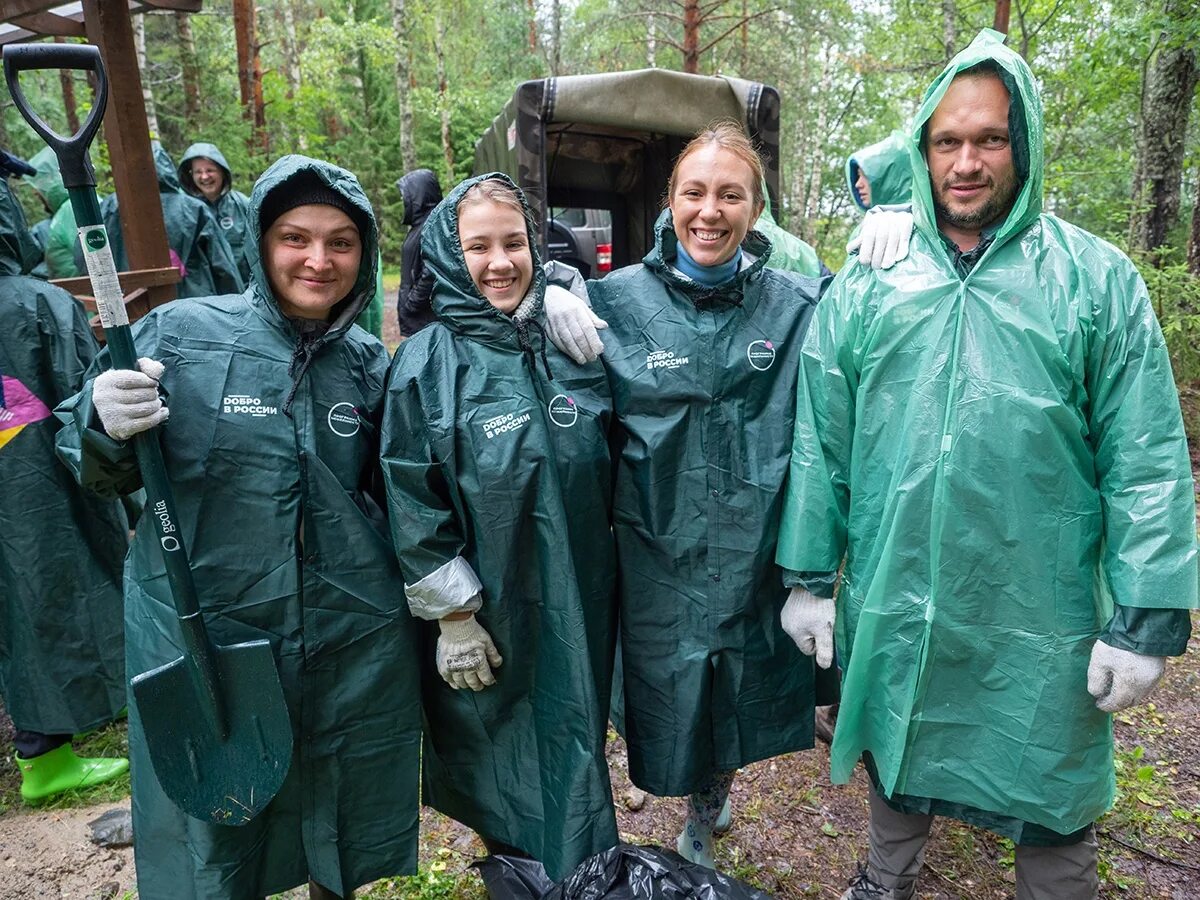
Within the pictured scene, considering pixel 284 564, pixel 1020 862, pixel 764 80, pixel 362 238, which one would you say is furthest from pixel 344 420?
pixel 764 80

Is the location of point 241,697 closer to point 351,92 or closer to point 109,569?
point 109,569

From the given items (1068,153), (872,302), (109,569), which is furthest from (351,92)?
(872,302)

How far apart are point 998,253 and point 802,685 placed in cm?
127

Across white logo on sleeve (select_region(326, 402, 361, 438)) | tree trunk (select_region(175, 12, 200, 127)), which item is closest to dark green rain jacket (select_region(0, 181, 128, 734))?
white logo on sleeve (select_region(326, 402, 361, 438))

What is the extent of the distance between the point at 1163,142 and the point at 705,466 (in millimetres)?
7204

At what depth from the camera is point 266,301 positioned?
1.81 meters

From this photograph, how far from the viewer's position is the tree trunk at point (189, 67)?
10.9m

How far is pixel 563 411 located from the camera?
6.34 feet

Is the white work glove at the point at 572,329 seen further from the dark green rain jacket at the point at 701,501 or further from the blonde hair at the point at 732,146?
the blonde hair at the point at 732,146

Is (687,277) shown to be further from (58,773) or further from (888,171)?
(58,773)

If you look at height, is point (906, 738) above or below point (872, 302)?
below

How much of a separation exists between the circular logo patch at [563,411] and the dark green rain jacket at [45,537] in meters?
1.94

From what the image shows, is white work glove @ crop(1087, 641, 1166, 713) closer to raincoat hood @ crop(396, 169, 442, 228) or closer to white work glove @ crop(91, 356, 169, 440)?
white work glove @ crop(91, 356, 169, 440)

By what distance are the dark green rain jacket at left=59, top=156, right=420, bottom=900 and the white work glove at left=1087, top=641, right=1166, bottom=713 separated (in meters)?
1.58
